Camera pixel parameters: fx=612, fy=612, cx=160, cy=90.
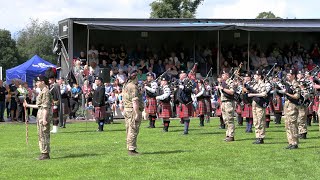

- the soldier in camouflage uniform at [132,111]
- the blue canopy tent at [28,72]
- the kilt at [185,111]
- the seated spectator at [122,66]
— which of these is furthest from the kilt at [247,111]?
the blue canopy tent at [28,72]

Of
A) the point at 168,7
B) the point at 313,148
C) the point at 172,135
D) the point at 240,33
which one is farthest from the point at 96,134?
the point at 168,7

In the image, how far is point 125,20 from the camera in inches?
1144

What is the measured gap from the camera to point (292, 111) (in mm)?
14133

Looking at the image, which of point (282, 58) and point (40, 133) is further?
point (282, 58)

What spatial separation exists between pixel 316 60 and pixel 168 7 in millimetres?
23052

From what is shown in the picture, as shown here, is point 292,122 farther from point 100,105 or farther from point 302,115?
point 100,105

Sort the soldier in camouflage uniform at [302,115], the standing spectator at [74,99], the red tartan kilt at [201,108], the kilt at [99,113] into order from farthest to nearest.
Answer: the standing spectator at [74,99]
the red tartan kilt at [201,108]
the kilt at [99,113]
the soldier in camouflage uniform at [302,115]

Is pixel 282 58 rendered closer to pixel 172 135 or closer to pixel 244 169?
pixel 172 135

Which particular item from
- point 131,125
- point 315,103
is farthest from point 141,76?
point 131,125

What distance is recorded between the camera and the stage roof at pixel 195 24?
27.6 metres

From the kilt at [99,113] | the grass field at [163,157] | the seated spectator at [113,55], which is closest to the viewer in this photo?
the grass field at [163,157]

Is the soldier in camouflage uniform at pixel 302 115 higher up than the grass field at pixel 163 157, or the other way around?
the soldier in camouflage uniform at pixel 302 115

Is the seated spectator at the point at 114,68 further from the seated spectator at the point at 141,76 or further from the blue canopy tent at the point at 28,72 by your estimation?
the blue canopy tent at the point at 28,72

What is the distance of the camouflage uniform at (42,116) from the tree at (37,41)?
58579 mm
